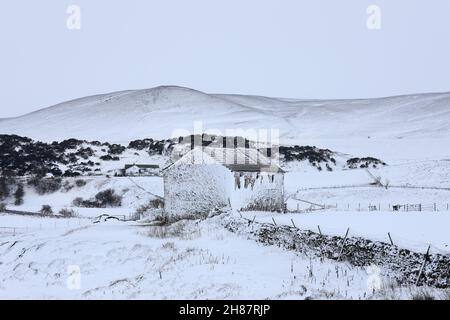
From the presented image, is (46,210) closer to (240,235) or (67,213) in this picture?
(67,213)

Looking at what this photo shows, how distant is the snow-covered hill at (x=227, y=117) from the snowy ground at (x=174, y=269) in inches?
3404

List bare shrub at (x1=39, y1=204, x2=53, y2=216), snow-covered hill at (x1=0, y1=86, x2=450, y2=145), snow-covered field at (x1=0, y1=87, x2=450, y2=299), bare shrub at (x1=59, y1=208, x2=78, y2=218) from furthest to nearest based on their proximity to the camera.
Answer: snow-covered hill at (x1=0, y1=86, x2=450, y2=145) → bare shrub at (x1=39, y1=204, x2=53, y2=216) → bare shrub at (x1=59, y1=208, x2=78, y2=218) → snow-covered field at (x1=0, y1=87, x2=450, y2=299)

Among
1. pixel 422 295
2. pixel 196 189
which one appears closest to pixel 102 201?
pixel 196 189

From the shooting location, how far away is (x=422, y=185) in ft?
171

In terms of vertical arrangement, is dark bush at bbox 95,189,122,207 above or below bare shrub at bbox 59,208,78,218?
above

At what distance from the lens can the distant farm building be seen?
7108 centimetres

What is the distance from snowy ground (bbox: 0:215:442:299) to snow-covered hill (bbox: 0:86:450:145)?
284ft

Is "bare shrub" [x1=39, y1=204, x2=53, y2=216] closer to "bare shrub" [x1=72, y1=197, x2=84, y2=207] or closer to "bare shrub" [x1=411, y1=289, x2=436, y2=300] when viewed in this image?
"bare shrub" [x1=72, y1=197, x2=84, y2=207]

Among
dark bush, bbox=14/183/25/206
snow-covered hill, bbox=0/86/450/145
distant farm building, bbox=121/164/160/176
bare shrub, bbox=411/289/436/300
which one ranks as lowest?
dark bush, bbox=14/183/25/206

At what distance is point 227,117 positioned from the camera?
478ft

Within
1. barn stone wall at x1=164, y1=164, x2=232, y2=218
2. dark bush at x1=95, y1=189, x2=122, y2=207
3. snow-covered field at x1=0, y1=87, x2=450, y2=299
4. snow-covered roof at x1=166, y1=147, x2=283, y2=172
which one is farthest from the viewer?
dark bush at x1=95, y1=189, x2=122, y2=207

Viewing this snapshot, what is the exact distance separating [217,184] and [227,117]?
115013 millimetres

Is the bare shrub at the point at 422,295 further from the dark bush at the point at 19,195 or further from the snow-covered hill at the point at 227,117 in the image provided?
the snow-covered hill at the point at 227,117

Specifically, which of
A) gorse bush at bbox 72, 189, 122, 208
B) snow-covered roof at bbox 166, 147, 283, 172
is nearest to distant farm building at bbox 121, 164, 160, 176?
gorse bush at bbox 72, 189, 122, 208
